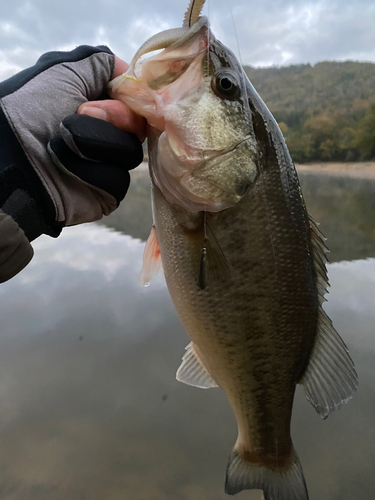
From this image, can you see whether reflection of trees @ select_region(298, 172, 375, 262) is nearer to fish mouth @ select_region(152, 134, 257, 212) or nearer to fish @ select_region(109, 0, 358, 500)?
fish @ select_region(109, 0, 358, 500)

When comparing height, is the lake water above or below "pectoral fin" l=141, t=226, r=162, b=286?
below

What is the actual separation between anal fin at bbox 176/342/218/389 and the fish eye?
3.35 ft

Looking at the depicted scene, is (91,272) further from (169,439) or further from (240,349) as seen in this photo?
(240,349)

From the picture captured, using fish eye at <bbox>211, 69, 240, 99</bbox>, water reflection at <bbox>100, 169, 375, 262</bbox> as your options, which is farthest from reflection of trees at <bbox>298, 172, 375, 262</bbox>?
Answer: fish eye at <bbox>211, 69, 240, 99</bbox>

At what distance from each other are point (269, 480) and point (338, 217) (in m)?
7.20

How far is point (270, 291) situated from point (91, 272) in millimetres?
4129

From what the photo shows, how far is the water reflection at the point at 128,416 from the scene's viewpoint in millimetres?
1963

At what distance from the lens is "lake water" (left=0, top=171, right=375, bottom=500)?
1967 millimetres

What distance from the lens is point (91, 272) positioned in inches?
188

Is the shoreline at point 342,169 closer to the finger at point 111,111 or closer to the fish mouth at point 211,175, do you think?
the fish mouth at point 211,175

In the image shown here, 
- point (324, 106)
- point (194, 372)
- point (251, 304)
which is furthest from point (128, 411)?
point (324, 106)

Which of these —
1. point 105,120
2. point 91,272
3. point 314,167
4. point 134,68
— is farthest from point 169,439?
point 314,167

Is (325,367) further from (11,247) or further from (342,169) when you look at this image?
(342,169)

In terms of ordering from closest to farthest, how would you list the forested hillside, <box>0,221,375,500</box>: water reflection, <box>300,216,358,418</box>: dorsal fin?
<box>300,216,358,418</box>: dorsal fin
<box>0,221,375,500</box>: water reflection
the forested hillside
